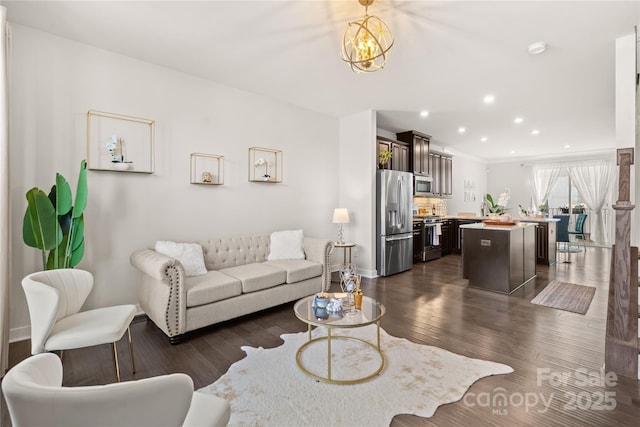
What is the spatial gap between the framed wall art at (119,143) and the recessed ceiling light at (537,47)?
14.0 feet

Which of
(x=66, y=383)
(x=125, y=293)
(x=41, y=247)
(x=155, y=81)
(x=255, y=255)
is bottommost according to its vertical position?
(x=66, y=383)

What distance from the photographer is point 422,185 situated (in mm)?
7047

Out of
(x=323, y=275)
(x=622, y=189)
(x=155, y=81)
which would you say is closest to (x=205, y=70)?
(x=155, y=81)

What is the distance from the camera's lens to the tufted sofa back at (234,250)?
12.1 feet

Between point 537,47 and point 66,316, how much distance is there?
16.1 feet

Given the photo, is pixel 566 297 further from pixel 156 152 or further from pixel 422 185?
pixel 156 152

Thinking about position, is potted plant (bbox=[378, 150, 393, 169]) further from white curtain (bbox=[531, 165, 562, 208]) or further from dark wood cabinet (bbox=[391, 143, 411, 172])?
white curtain (bbox=[531, 165, 562, 208])

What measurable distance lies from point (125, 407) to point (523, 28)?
390 cm

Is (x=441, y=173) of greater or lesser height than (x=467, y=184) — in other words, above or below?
above

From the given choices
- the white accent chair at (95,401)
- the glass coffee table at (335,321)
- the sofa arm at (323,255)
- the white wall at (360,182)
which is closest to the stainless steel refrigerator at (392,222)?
the white wall at (360,182)

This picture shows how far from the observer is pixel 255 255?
13.5ft

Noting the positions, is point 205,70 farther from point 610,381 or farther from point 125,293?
point 610,381

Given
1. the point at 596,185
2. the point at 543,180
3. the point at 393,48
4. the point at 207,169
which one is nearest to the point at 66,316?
the point at 207,169

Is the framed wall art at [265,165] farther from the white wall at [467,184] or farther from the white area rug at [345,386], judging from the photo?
the white wall at [467,184]
